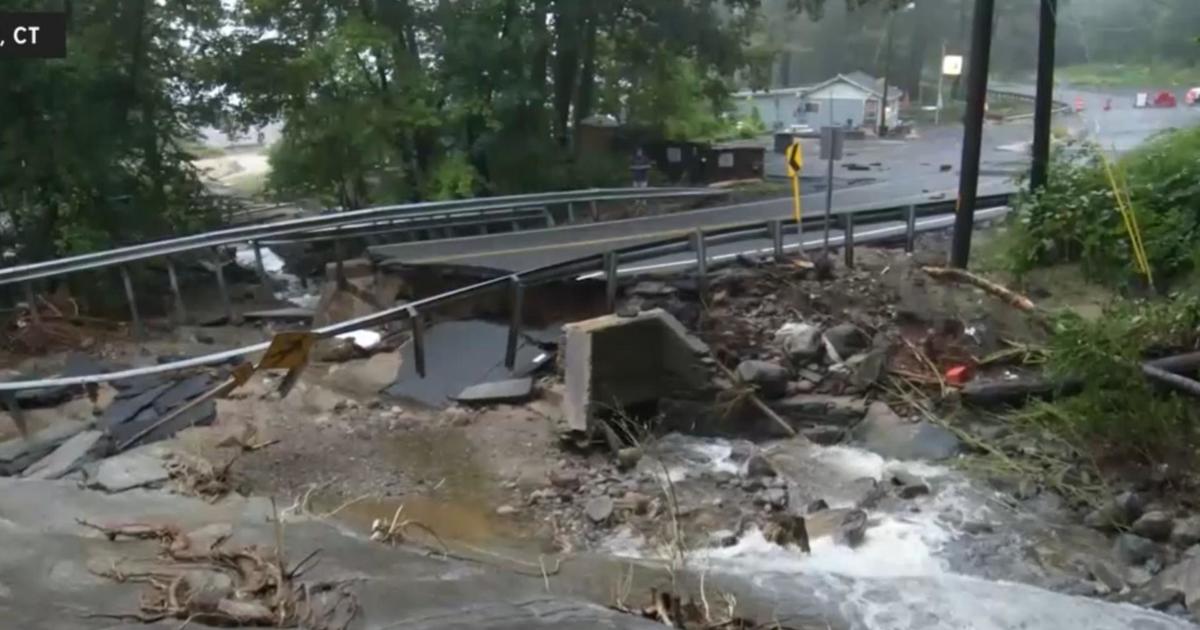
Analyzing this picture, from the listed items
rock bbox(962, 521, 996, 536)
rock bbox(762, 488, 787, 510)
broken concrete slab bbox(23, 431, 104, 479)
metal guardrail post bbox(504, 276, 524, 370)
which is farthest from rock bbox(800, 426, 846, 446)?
broken concrete slab bbox(23, 431, 104, 479)

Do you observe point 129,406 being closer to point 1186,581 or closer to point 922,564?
point 922,564

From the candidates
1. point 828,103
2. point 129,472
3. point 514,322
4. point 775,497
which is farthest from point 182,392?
point 828,103

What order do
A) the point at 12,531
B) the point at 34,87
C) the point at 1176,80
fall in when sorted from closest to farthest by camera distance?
the point at 12,531 < the point at 1176,80 < the point at 34,87

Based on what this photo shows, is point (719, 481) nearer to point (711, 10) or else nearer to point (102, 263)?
point (102, 263)

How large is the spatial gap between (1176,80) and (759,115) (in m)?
13.1

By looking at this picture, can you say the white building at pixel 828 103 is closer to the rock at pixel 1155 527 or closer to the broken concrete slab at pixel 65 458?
the rock at pixel 1155 527

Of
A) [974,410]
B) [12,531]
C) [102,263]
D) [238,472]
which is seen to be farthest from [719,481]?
[102,263]

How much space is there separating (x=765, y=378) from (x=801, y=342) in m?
0.88

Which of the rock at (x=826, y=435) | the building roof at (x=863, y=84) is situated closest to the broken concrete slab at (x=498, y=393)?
the rock at (x=826, y=435)

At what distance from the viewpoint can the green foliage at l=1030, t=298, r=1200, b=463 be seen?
1016 cm

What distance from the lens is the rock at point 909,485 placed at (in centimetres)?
1016

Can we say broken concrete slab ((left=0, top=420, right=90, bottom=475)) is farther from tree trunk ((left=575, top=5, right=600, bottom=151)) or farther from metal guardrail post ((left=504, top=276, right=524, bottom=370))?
tree trunk ((left=575, top=5, right=600, bottom=151))

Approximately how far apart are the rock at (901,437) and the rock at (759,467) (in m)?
1.22

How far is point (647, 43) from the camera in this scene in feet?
84.6
